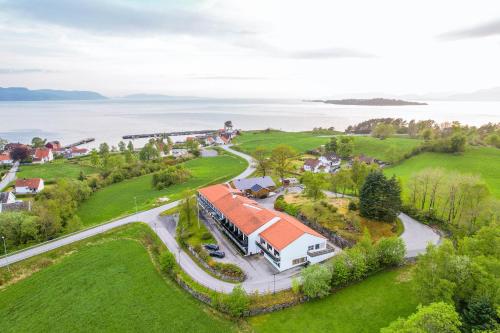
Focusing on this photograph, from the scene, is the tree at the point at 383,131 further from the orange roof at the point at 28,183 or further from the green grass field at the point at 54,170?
the orange roof at the point at 28,183

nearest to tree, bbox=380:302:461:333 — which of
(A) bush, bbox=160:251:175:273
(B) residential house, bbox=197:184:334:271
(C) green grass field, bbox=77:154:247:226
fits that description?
(B) residential house, bbox=197:184:334:271

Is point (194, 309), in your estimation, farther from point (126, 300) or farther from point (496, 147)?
point (496, 147)

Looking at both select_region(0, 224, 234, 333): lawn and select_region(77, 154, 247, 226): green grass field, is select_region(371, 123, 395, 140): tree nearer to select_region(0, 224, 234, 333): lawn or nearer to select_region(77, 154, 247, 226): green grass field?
select_region(77, 154, 247, 226): green grass field

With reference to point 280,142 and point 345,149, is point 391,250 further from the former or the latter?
point 280,142

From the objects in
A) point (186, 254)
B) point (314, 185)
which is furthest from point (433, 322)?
point (314, 185)

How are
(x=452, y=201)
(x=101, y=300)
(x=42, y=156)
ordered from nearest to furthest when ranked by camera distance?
1. (x=101, y=300)
2. (x=452, y=201)
3. (x=42, y=156)

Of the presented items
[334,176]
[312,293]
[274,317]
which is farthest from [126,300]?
[334,176]
